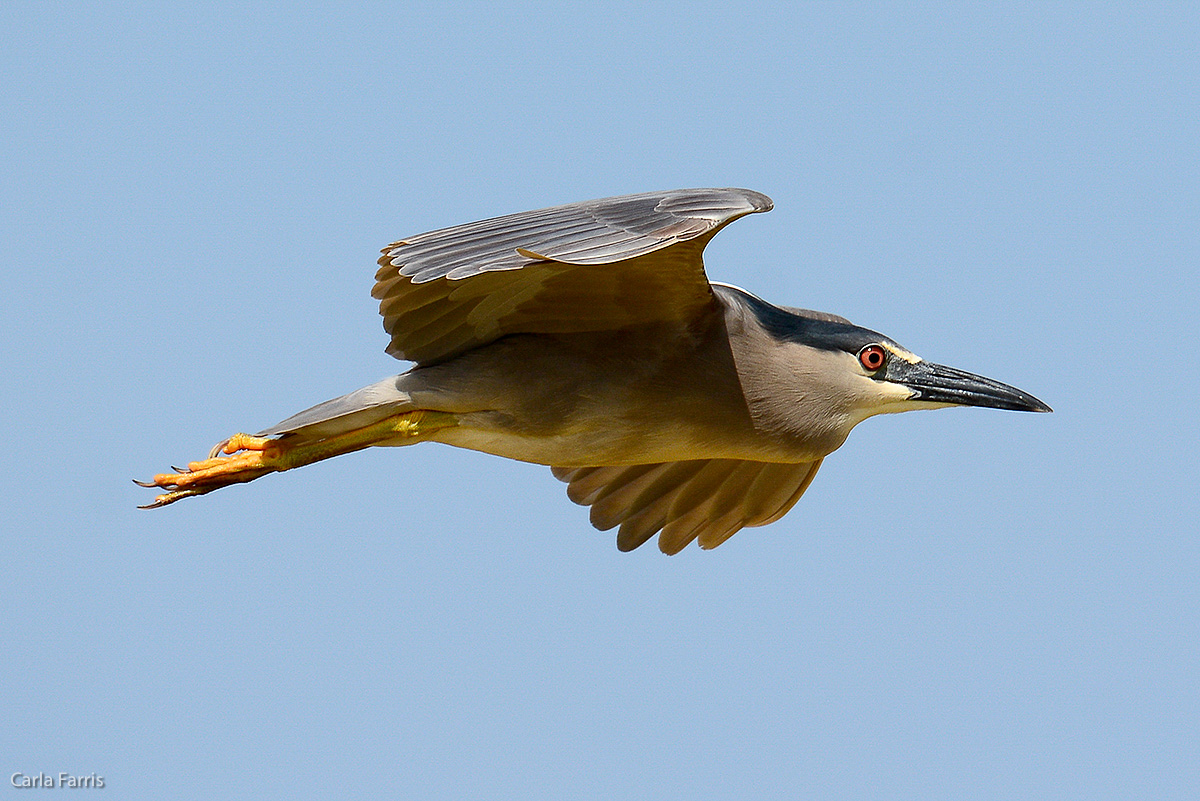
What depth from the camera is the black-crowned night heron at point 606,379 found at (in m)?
6.14

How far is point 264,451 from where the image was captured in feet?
20.9

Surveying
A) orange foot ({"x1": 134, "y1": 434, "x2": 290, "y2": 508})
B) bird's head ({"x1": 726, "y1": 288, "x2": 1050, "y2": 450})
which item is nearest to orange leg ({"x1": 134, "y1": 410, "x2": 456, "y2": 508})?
orange foot ({"x1": 134, "y1": 434, "x2": 290, "y2": 508})

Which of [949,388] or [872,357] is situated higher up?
[872,357]

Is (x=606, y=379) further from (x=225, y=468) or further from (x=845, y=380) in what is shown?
(x=225, y=468)

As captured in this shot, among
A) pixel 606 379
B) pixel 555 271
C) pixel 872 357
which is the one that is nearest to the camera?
pixel 555 271

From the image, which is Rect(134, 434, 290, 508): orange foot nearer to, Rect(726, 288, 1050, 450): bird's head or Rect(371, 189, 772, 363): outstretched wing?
Rect(371, 189, 772, 363): outstretched wing

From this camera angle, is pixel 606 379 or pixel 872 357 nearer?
pixel 606 379

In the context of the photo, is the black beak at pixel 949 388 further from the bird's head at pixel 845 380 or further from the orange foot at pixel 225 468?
the orange foot at pixel 225 468

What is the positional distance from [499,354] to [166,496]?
1.50 m

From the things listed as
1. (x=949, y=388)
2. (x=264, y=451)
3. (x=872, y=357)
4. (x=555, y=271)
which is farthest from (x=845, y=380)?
(x=264, y=451)

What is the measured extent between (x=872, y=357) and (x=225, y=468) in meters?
2.77

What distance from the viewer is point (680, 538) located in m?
7.80

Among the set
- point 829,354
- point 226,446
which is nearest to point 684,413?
point 829,354

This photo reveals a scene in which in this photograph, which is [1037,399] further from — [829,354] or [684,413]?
[684,413]
